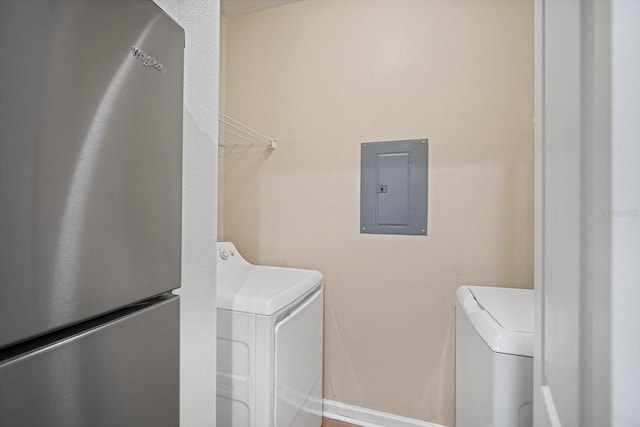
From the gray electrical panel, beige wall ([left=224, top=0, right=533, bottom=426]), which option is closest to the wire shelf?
beige wall ([left=224, top=0, right=533, bottom=426])

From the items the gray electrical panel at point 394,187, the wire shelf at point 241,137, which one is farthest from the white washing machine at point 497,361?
the wire shelf at point 241,137

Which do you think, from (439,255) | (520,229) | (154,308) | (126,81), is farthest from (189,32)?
(520,229)

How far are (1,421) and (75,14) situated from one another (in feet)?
1.83

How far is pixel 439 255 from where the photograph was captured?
1.69m

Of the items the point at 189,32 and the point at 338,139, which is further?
the point at 338,139

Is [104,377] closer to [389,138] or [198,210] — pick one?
[198,210]

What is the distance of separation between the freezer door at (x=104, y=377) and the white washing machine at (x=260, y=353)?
1.58 feet

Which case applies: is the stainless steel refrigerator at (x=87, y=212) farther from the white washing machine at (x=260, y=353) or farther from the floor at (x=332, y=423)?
Answer: the floor at (x=332, y=423)

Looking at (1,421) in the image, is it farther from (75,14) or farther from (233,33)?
(233,33)

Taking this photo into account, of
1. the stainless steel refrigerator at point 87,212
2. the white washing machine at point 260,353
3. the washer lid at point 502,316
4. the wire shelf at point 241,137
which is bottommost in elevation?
the white washing machine at point 260,353

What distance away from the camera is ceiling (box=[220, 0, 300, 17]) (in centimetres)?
199

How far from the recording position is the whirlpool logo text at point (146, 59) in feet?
1.78

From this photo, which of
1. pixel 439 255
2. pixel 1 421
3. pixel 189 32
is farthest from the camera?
Answer: pixel 439 255

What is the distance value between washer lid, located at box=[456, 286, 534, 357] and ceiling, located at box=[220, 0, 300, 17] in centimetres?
211
